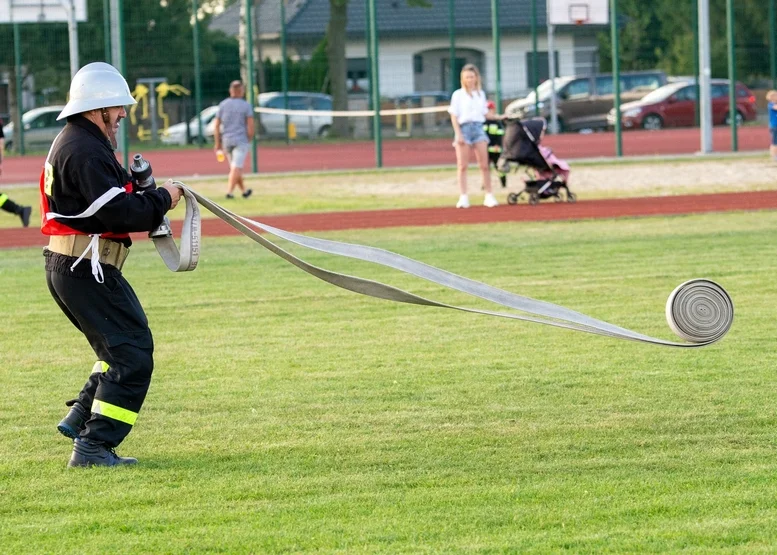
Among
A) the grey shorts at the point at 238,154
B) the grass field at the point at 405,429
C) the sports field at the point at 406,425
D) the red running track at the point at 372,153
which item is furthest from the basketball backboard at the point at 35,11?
the grass field at the point at 405,429

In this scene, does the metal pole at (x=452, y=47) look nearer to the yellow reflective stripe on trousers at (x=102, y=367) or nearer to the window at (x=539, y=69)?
the window at (x=539, y=69)

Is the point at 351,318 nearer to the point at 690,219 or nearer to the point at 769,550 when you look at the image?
the point at 769,550

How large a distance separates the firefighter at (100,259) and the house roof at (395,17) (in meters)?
26.7

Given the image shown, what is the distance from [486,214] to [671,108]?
81.8ft

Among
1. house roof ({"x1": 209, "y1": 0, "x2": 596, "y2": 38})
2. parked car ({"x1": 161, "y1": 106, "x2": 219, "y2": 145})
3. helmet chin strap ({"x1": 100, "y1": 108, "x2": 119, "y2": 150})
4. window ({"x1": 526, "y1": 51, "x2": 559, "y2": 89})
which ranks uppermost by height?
house roof ({"x1": 209, "y1": 0, "x2": 596, "y2": 38})

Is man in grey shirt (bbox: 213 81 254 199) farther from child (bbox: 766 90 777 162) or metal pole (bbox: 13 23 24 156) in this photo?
metal pole (bbox: 13 23 24 156)

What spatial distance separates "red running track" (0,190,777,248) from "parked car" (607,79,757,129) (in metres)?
20.9

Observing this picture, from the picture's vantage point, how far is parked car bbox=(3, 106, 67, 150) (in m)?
41.1

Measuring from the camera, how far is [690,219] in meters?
17.5

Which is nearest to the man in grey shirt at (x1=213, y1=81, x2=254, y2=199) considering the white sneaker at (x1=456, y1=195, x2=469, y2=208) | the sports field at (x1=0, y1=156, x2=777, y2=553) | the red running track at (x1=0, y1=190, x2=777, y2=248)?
the red running track at (x1=0, y1=190, x2=777, y2=248)

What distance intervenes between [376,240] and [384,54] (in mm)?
21855

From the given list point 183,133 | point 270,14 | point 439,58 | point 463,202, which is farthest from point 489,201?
point 183,133

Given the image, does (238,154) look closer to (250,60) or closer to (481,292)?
(250,60)

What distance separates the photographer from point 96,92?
6160mm
